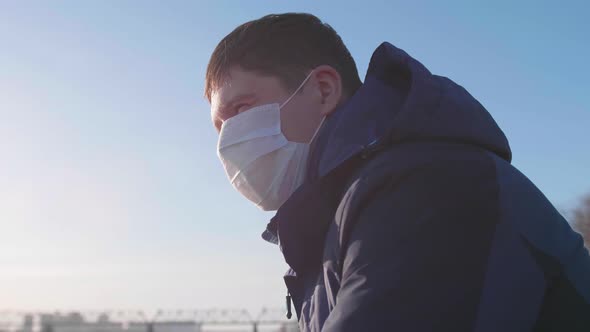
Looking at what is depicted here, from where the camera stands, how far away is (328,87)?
2.97 m

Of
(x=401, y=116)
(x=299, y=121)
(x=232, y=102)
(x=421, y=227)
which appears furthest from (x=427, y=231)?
(x=232, y=102)

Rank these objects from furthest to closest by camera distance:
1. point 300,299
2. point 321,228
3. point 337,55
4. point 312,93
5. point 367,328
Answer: point 337,55 → point 312,93 → point 300,299 → point 321,228 → point 367,328

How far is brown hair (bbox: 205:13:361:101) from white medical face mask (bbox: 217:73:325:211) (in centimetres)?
11

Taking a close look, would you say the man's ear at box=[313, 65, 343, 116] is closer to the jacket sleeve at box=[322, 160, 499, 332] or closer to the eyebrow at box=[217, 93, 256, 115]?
the eyebrow at box=[217, 93, 256, 115]

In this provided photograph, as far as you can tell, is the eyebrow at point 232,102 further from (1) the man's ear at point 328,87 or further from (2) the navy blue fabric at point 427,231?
(2) the navy blue fabric at point 427,231

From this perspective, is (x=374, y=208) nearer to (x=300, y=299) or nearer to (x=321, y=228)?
(x=321, y=228)

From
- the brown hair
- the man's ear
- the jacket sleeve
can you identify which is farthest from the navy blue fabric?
the brown hair

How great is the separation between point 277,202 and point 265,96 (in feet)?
1.43

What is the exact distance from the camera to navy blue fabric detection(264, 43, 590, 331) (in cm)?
180

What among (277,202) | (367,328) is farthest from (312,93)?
(367,328)

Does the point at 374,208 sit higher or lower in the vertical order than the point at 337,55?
lower

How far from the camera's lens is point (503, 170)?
205cm

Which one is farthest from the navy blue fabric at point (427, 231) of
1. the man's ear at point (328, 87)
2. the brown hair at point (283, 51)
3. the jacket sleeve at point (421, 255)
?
the brown hair at point (283, 51)

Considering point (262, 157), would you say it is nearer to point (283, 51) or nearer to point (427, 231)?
point (283, 51)
